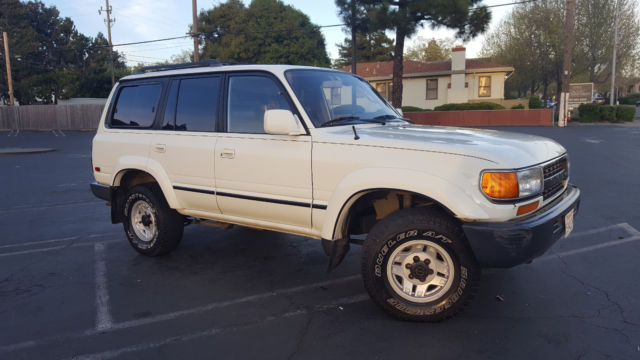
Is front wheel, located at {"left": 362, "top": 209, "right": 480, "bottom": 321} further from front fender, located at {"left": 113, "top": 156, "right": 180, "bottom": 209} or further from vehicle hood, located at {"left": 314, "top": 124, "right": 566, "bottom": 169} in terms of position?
front fender, located at {"left": 113, "top": 156, "right": 180, "bottom": 209}

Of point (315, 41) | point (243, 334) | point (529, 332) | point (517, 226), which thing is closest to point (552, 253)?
point (529, 332)

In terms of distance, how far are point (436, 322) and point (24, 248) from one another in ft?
16.8

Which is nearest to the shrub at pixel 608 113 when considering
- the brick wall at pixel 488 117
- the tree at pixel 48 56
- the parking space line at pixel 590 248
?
the brick wall at pixel 488 117

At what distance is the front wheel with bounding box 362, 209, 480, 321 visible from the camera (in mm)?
3518

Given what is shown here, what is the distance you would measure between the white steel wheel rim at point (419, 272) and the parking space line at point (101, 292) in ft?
7.46

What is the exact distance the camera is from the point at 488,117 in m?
30.9

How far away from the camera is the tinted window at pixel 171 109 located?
505 centimetres

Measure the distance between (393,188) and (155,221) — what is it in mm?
2977

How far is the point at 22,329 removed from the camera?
12.3ft

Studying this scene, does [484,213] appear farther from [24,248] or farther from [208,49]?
[208,49]

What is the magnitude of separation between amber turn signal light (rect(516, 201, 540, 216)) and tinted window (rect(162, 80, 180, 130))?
3.42m

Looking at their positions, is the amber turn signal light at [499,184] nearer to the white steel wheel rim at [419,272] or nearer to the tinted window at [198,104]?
the white steel wheel rim at [419,272]

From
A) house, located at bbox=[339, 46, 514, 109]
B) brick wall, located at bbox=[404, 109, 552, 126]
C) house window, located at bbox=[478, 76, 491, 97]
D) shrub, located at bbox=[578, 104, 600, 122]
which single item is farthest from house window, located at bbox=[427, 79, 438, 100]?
shrub, located at bbox=[578, 104, 600, 122]

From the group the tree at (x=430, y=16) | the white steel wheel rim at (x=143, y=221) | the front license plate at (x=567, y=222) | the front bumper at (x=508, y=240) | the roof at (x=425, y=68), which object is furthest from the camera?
the roof at (x=425, y=68)
